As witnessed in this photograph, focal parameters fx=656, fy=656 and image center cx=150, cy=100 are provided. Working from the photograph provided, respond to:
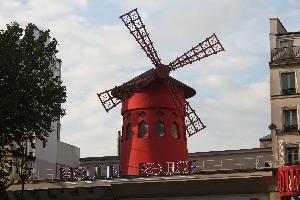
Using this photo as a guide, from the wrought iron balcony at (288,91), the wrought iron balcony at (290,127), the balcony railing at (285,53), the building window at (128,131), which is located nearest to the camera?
the wrought iron balcony at (290,127)

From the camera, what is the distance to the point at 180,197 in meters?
32.2

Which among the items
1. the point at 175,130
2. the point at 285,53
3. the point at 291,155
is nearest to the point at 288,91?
the point at 285,53

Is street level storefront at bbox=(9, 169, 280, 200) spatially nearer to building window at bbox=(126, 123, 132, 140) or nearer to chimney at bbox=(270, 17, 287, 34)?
building window at bbox=(126, 123, 132, 140)

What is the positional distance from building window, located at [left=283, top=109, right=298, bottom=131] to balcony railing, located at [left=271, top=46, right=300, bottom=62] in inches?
104

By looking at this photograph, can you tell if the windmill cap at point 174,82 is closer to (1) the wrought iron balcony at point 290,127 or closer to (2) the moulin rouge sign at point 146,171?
(2) the moulin rouge sign at point 146,171

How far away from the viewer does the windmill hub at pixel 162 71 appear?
3644 centimetres

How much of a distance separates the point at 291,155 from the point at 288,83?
143 inches

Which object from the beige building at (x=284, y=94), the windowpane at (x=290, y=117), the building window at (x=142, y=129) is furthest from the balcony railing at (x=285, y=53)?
the building window at (x=142, y=129)

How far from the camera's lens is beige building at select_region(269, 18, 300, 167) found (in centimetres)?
3080

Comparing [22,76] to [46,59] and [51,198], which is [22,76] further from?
[51,198]

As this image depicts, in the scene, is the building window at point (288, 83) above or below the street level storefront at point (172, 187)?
above

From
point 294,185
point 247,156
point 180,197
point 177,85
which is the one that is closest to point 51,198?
point 180,197

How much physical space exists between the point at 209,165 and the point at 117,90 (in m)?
9.78

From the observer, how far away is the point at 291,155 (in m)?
30.7
